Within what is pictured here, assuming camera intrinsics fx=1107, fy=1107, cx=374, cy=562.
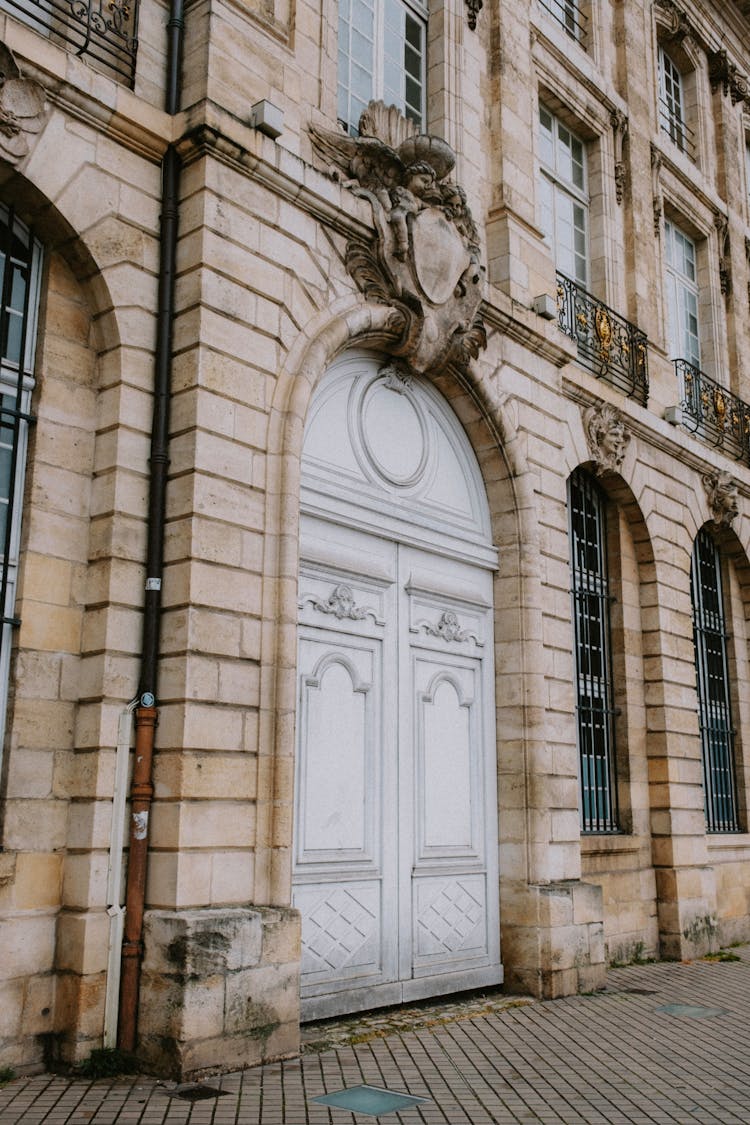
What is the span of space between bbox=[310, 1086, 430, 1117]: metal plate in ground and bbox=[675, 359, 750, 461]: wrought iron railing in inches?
370

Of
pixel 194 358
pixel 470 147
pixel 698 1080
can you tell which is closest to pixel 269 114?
pixel 194 358

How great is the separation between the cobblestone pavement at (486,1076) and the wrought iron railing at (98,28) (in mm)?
5741

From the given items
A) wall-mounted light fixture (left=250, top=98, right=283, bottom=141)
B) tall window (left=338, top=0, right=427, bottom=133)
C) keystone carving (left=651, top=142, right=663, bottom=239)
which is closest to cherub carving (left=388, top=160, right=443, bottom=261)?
tall window (left=338, top=0, right=427, bottom=133)

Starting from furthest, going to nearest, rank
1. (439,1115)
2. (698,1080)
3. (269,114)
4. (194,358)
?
(269,114)
(194,358)
(698,1080)
(439,1115)

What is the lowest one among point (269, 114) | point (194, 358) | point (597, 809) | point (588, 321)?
point (597, 809)

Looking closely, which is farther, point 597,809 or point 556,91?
point 556,91

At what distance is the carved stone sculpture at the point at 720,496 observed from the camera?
1311 cm

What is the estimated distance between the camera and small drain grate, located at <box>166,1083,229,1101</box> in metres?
5.23

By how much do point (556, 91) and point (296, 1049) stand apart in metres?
9.96

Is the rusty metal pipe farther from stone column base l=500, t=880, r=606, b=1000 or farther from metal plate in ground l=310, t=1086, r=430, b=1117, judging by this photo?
stone column base l=500, t=880, r=606, b=1000

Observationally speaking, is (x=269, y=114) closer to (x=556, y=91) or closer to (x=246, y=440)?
(x=246, y=440)

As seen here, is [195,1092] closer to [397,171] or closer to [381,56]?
[397,171]

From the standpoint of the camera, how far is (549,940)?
835 cm

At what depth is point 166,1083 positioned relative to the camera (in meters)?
5.47
